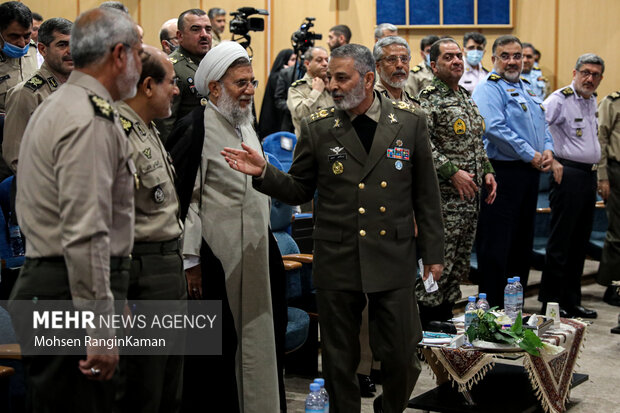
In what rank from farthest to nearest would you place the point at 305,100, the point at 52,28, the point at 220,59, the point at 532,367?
the point at 305,100 < the point at 532,367 < the point at 52,28 < the point at 220,59

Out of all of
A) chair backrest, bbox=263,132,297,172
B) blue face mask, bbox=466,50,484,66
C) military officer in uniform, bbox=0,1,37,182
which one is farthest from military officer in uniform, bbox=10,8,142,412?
blue face mask, bbox=466,50,484,66

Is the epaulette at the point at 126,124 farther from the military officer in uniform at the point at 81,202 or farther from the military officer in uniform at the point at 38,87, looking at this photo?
the military officer in uniform at the point at 38,87

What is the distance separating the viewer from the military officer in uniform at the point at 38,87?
3.74 metres

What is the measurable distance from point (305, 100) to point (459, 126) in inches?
74.1

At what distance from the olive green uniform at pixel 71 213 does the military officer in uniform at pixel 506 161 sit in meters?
3.66

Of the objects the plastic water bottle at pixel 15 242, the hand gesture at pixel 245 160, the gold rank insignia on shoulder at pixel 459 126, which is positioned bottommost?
the plastic water bottle at pixel 15 242

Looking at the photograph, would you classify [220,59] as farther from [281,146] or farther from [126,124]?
[281,146]

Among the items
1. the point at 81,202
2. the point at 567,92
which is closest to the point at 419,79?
the point at 567,92

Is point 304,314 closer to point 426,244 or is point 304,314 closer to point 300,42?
point 426,244

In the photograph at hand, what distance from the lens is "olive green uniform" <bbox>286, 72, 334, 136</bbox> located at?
639 cm

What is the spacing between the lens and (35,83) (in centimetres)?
380

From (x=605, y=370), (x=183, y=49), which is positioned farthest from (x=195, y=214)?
(x=605, y=370)

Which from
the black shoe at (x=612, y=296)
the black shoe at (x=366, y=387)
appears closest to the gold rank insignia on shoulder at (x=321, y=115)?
the black shoe at (x=366, y=387)

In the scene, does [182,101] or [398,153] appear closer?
[398,153]
